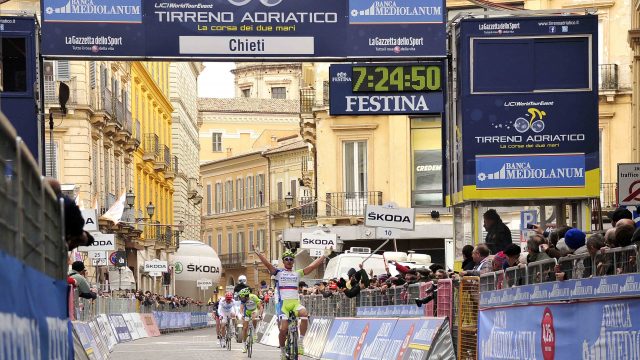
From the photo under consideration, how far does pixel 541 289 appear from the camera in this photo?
46.0 ft

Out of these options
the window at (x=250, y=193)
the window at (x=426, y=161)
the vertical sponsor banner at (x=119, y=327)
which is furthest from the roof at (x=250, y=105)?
the vertical sponsor banner at (x=119, y=327)

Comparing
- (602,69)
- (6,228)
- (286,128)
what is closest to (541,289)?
(6,228)

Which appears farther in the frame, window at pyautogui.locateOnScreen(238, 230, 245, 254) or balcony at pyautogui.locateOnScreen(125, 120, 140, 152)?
window at pyautogui.locateOnScreen(238, 230, 245, 254)

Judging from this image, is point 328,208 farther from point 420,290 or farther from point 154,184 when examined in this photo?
point 420,290

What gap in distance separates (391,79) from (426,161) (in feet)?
98.7

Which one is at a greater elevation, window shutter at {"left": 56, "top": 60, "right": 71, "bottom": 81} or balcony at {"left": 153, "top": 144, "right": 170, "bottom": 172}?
window shutter at {"left": 56, "top": 60, "right": 71, "bottom": 81}

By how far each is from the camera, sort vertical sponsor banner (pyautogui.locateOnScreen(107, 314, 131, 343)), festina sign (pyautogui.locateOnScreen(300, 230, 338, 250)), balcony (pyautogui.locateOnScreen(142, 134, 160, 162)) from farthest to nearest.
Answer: balcony (pyautogui.locateOnScreen(142, 134, 160, 162)) → vertical sponsor banner (pyautogui.locateOnScreen(107, 314, 131, 343)) → festina sign (pyautogui.locateOnScreen(300, 230, 338, 250))

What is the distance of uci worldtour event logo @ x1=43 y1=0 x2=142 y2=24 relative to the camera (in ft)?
75.3

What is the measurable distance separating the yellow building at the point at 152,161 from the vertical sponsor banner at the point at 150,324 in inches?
451

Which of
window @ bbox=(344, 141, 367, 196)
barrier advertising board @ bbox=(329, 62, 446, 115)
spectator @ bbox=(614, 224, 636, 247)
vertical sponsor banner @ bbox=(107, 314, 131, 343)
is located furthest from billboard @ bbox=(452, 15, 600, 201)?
window @ bbox=(344, 141, 367, 196)

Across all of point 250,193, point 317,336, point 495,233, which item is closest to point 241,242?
point 250,193

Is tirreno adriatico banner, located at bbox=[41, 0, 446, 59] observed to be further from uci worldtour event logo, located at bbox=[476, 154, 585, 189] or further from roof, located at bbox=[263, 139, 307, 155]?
roof, located at bbox=[263, 139, 307, 155]

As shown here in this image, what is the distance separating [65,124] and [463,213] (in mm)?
32377

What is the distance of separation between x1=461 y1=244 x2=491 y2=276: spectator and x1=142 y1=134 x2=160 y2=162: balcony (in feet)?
189
